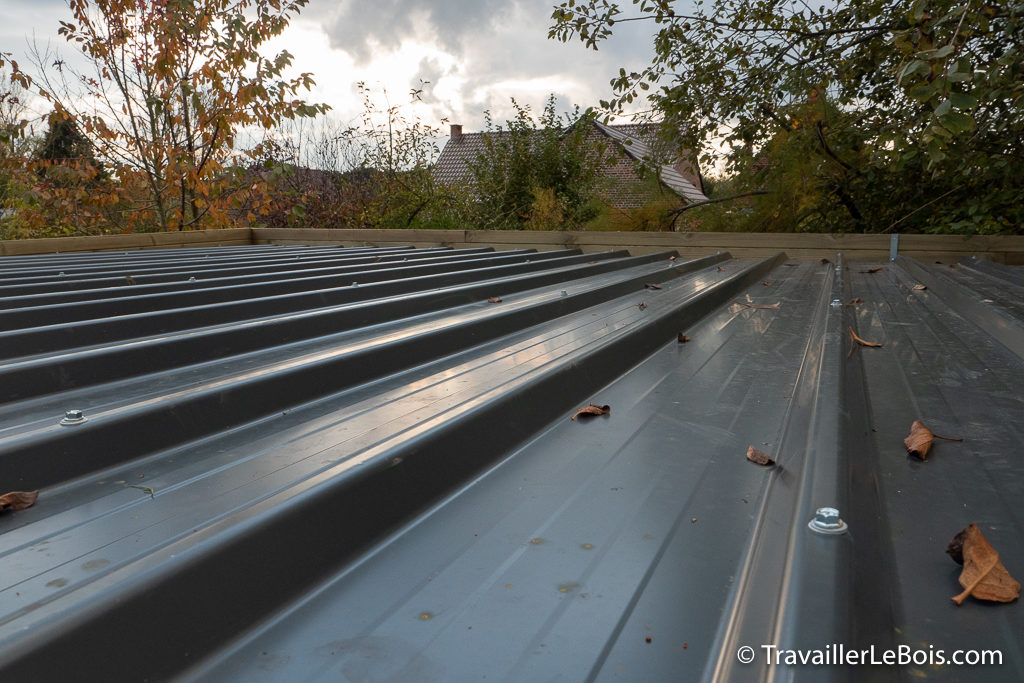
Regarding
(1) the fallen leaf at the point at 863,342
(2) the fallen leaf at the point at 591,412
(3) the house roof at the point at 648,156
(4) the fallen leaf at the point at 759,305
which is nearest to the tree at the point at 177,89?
(3) the house roof at the point at 648,156

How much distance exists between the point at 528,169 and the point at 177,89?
547 cm

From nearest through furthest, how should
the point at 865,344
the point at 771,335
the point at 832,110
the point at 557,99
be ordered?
the point at 865,344
the point at 771,335
the point at 832,110
the point at 557,99

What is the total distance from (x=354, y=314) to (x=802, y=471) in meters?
1.71

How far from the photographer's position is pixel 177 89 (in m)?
10.6

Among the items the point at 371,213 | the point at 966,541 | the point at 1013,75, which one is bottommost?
the point at 966,541

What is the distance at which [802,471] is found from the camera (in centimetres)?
121

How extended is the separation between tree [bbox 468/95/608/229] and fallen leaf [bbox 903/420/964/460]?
8.50 meters

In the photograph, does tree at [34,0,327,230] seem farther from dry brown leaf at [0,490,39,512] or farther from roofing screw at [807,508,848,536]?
roofing screw at [807,508,848,536]

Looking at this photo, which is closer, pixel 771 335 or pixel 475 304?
pixel 771 335

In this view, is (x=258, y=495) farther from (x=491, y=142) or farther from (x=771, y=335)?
(x=491, y=142)

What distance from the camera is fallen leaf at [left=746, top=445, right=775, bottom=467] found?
130 cm

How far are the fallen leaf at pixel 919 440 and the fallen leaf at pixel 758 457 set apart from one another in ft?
0.97

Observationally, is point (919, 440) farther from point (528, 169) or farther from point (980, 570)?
point (528, 169)

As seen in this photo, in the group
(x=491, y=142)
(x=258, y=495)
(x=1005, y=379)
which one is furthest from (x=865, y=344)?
(x=491, y=142)
